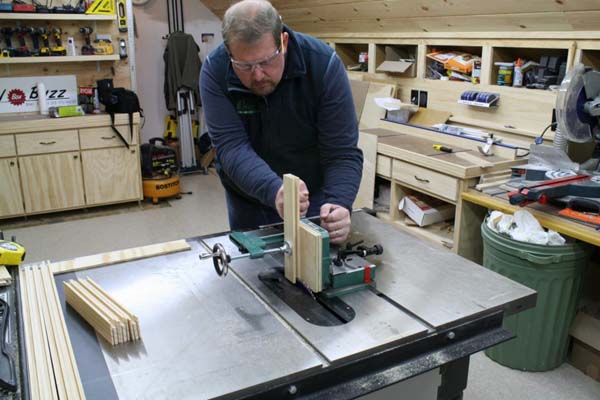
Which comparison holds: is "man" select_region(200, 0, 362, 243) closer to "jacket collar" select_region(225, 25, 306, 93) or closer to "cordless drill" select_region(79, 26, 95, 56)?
"jacket collar" select_region(225, 25, 306, 93)

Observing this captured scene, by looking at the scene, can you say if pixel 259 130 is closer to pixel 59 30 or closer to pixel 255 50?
pixel 255 50

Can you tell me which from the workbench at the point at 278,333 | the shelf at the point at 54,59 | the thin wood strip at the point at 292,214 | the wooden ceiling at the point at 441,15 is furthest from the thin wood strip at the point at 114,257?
the shelf at the point at 54,59

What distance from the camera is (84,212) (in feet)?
14.1

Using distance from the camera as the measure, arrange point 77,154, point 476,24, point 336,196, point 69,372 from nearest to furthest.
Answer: point 69,372, point 336,196, point 476,24, point 77,154

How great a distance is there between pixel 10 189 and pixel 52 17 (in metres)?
1.34

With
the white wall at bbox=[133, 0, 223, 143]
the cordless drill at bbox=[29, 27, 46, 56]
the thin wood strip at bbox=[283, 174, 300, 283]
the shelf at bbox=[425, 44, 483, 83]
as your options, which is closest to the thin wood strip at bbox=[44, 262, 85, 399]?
the thin wood strip at bbox=[283, 174, 300, 283]

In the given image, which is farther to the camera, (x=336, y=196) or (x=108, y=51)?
(x=108, y=51)

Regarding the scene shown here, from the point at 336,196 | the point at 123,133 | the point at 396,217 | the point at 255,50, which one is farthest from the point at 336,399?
the point at 123,133

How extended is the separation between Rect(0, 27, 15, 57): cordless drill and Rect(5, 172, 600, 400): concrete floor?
1.33m

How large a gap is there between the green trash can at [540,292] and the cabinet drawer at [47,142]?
3137 mm

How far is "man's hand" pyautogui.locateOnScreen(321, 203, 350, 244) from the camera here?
1375mm

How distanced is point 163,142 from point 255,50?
383cm

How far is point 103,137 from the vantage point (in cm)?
412

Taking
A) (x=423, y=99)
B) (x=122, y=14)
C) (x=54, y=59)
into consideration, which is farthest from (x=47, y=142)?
(x=423, y=99)
